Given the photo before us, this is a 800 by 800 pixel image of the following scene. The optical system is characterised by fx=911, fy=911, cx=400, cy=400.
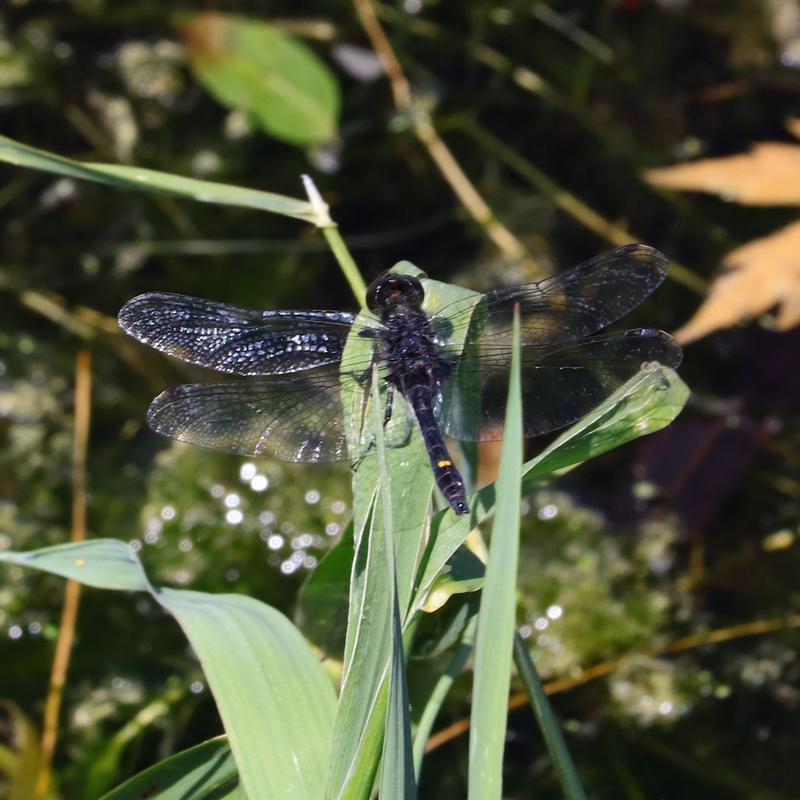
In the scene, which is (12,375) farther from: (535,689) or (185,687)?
(535,689)

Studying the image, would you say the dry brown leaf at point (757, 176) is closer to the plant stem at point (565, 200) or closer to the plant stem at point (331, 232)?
the plant stem at point (565, 200)

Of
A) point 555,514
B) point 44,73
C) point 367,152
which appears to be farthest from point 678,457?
point 44,73

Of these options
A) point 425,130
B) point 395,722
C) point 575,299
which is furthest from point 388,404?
point 425,130

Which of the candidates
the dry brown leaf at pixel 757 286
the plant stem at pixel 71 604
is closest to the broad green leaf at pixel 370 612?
the plant stem at pixel 71 604

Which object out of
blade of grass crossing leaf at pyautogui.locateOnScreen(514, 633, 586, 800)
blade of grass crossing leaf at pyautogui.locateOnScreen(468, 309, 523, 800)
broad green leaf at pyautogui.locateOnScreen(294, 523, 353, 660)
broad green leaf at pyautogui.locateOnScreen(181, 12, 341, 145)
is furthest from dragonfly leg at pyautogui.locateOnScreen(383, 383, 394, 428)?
broad green leaf at pyautogui.locateOnScreen(181, 12, 341, 145)

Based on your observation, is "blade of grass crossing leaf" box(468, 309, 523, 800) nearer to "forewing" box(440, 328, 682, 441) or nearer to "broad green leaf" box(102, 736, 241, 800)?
"broad green leaf" box(102, 736, 241, 800)

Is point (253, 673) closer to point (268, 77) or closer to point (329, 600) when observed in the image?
point (329, 600)
